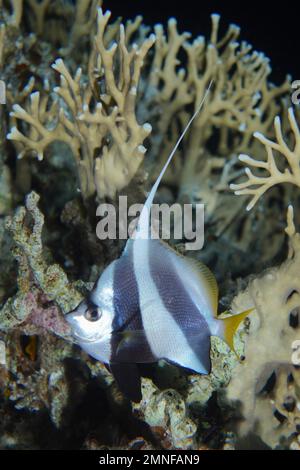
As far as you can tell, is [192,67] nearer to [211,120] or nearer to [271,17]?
[211,120]

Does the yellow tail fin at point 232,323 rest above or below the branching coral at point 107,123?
below

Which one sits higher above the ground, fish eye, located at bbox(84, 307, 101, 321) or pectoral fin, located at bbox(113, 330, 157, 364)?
fish eye, located at bbox(84, 307, 101, 321)

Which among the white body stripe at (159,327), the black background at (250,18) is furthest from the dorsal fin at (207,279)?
the black background at (250,18)

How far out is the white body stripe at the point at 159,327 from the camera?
4.85ft

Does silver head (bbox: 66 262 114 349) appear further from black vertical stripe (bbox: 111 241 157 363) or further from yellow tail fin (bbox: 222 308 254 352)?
yellow tail fin (bbox: 222 308 254 352)

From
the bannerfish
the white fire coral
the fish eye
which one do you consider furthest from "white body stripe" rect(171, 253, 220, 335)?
the white fire coral

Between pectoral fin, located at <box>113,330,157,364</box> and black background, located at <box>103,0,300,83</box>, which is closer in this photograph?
pectoral fin, located at <box>113,330,157,364</box>

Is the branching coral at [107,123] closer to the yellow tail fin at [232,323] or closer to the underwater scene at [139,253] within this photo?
the underwater scene at [139,253]

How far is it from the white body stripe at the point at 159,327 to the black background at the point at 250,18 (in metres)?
10.3

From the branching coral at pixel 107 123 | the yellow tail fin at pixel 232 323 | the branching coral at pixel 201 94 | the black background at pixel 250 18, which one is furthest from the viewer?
the black background at pixel 250 18

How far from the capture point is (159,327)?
58.6 inches

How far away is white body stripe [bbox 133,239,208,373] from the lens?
148cm

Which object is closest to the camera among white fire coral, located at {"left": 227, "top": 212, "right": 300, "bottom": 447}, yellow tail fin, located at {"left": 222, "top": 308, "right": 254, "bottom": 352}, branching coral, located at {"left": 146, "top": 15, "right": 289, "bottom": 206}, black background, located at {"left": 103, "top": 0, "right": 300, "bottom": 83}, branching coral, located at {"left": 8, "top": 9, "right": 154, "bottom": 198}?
yellow tail fin, located at {"left": 222, "top": 308, "right": 254, "bottom": 352}
